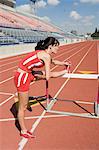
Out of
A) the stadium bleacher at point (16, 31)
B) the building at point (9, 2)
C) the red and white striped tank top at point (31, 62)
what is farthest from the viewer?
the building at point (9, 2)

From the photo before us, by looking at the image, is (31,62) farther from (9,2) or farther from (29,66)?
(9,2)

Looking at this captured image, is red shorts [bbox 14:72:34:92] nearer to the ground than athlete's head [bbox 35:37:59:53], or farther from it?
nearer to the ground

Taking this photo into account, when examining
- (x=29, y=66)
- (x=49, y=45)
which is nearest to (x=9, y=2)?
(x=49, y=45)

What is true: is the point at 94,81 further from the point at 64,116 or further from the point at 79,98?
the point at 64,116

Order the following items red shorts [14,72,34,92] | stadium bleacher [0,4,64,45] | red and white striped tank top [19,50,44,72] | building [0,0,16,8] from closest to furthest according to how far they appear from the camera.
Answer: red and white striped tank top [19,50,44,72] < red shorts [14,72,34,92] < stadium bleacher [0,4,64,45] < building [0,0,16,8]

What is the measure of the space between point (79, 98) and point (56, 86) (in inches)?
87.2

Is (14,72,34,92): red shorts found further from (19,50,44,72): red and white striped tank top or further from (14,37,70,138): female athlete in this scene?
(19,50,44,72): red and white striped tank top

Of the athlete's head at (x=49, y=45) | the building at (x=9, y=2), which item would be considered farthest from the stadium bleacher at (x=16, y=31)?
→ the athlete's head at (x=49, y=45)

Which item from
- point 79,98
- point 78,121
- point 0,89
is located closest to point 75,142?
point 78,121

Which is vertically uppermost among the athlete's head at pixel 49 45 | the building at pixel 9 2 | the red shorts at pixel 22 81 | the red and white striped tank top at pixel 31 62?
the building at pixel 9 2

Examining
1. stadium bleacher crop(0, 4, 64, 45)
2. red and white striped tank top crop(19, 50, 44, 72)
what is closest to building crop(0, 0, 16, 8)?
stadium bleacher crop(0, 4, 64, 45)

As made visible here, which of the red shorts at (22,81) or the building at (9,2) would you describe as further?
the building at (9,2)

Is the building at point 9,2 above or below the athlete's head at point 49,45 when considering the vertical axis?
above

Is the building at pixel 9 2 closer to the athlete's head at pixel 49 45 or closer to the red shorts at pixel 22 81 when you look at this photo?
the athlete's head at pixel 49 45
